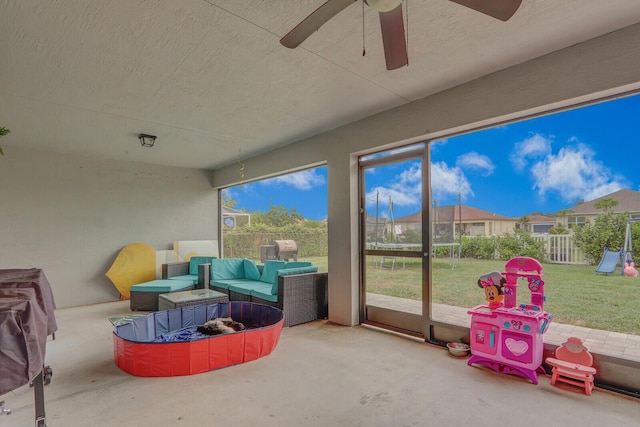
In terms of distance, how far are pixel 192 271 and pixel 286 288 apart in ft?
8.64

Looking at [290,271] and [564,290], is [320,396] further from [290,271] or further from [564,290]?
[564,290]

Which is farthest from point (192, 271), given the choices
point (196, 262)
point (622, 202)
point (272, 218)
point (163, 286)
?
point (622, 202)

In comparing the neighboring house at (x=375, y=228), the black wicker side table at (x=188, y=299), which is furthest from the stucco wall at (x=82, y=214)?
the neighboring house at (x=375, y=228)

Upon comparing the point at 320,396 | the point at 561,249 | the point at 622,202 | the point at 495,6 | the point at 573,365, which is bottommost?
the point at 320,396

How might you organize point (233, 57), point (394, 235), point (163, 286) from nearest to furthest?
1. point (233, 57)
2. point (394, 235)
3. point (163, 286)

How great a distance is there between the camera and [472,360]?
2.92 meters

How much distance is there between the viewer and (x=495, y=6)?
147 centimetres

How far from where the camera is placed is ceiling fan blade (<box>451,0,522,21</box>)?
144 cm

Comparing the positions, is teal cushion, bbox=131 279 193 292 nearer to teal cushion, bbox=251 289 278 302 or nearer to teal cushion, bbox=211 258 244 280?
teal cushion, bbox=211 258 244 280

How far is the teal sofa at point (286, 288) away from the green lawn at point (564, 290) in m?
1.06

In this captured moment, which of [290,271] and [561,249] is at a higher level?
[561,249]

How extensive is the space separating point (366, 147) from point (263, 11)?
88.4 inches

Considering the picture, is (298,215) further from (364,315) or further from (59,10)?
(59,10)

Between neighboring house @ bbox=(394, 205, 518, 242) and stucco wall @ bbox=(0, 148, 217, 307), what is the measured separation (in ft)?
16.7
